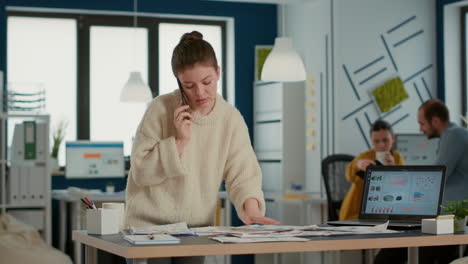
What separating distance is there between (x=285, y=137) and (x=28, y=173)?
7.44 feet

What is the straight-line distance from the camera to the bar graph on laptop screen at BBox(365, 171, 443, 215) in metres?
3.24

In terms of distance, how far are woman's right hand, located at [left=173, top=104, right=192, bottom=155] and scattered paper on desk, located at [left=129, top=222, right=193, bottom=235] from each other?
240 mm

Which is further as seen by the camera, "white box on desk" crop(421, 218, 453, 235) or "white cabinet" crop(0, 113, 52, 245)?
"white cabinet" crop(0, 113, 52, 245)

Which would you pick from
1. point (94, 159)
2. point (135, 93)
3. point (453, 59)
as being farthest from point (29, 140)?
point (453, 59)

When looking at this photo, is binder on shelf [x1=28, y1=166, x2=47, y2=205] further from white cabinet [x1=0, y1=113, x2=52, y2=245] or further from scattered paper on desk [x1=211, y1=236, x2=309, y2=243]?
scattered paper on desk [x1=211, y1=236, x2=309, y2=243]

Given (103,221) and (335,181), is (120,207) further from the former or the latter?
(335,181)

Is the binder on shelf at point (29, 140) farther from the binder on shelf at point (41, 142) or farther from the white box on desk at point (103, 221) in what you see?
the white box on desk at point (103, 221)

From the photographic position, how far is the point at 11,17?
295 inches

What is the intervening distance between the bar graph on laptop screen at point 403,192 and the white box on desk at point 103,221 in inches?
48.7

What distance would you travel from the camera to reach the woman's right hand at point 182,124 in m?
2.61

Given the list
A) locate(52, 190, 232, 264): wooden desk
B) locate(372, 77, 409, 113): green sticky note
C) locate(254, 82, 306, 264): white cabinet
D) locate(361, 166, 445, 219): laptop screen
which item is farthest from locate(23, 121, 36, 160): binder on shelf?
locate(361, 166, 445, 219): laptop screen

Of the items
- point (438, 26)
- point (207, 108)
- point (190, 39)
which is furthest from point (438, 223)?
point (438, 26)

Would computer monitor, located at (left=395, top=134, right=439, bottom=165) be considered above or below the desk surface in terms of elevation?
above

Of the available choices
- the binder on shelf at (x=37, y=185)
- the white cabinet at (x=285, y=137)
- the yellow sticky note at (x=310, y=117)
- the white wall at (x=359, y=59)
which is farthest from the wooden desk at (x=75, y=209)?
the yellow sticky note at (x=310, y=117)
